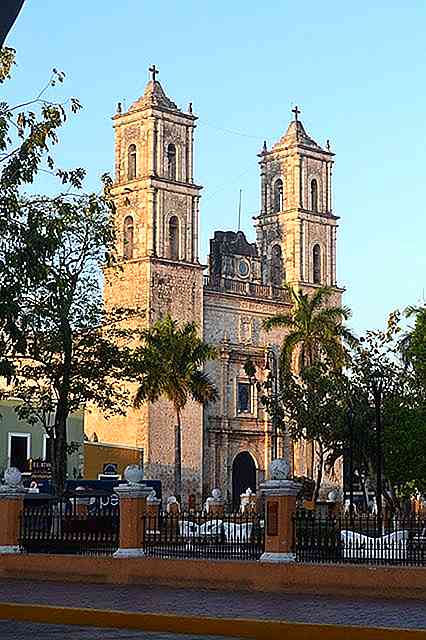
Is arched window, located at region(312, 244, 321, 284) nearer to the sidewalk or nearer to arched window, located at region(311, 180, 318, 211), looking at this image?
arched window, located at region(311, 180, 318, 211)

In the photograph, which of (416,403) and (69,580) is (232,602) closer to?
(69,580)

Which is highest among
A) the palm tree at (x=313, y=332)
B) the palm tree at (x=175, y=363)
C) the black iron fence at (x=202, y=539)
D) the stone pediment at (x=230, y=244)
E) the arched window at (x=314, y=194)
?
the arched window at (x=314, y=194)

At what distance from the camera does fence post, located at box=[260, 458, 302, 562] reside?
54.1 ft

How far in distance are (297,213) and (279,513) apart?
5258 centimetres

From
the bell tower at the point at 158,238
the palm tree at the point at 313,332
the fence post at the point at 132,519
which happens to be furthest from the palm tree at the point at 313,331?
the fence post at the point at 132,519

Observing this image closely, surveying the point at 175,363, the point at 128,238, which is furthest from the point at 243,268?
the point at 175,363

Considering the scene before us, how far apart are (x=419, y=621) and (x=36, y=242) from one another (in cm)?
860

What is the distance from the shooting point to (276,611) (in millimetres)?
13062

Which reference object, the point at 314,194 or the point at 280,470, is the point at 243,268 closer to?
Result: the point at 314,194

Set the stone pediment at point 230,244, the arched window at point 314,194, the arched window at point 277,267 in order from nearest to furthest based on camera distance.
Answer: the stone pediment at point 230,244 < the arched window at point 277,267 < the arched window at point 314,194

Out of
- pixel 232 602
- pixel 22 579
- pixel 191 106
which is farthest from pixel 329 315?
pixel 232 602

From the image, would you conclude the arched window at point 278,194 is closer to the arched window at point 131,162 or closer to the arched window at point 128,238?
the arched window at point 131,162

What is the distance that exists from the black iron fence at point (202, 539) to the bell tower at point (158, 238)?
38.4 m

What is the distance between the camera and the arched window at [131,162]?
62531 mm
